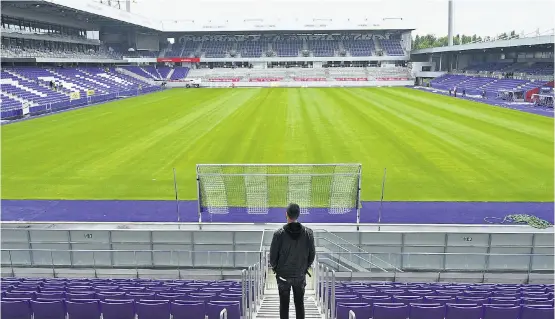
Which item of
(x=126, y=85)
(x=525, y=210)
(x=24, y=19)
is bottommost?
(x=525, y=210)

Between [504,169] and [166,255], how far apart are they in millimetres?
15761

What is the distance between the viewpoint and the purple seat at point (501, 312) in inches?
261

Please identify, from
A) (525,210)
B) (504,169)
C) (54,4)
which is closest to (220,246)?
(525,210)

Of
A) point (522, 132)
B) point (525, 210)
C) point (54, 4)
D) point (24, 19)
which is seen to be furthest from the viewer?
point (24, 19)

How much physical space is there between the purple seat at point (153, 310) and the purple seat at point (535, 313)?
5.34 meters

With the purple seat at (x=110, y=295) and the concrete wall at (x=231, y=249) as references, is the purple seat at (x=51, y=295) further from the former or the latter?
the concrete wall at (x=231, y=249)

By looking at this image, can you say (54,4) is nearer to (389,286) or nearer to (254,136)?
(254,136)

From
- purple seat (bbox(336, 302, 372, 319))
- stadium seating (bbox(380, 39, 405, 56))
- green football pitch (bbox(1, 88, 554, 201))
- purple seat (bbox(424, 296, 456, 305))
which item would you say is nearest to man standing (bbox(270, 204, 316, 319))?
purple seat (bbox(336, 302, 372, 319))

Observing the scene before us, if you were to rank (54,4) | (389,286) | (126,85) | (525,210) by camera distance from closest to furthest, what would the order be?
(389,286) < (525,210) < (54,4) < (126,85)

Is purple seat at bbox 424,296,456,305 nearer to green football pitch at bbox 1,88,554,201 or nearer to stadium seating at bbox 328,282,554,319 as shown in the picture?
Result: stadium seating at bbox 328,282,554,319

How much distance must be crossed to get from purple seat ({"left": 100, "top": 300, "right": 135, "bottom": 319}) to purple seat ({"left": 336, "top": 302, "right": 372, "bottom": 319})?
315 cm

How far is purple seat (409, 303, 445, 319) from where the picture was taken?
6.62 meters

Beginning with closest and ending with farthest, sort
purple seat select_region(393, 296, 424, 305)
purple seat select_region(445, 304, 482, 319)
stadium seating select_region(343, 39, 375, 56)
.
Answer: purple seat select_region(445, 304, 482, 319)
purple seat select_region(393, 296, 424, 305)
stadium seating select_region(343, 39, 375, 56)

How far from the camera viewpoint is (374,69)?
90.5 m
